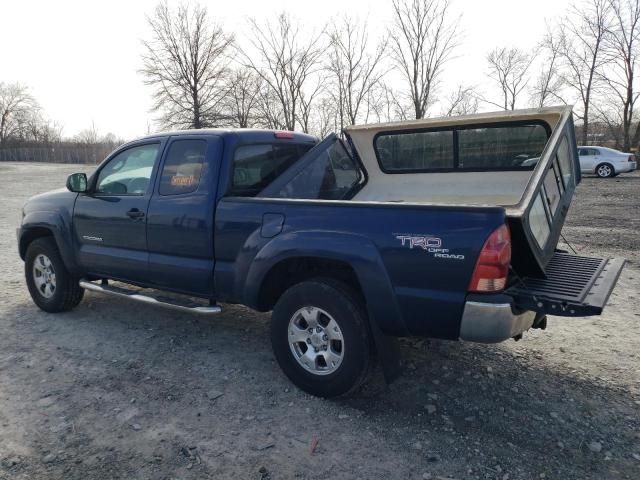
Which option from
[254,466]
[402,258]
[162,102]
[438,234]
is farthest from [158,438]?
[162,102]

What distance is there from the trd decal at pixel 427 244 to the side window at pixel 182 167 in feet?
6.33

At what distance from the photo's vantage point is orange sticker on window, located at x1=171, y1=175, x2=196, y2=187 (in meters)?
4.11

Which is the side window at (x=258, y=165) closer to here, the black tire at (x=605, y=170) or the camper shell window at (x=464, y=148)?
the camper shell window at (x=464, y=148)

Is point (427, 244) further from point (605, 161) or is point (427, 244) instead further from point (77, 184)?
point (605, 161)

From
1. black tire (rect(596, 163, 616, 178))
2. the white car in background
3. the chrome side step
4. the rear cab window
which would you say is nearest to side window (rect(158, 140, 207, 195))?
the rear cab window

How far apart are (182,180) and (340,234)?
1.72 meters

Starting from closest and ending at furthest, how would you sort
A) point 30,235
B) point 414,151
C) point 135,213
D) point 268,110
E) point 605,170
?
1. point 135,213
2. point 414,151
3. point 30,235
4. point 605,170
5. point 268,110

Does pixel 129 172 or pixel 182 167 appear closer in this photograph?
pixel 182 167

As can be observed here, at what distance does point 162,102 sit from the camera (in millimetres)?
38281

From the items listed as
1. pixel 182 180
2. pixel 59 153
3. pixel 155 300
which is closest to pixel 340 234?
pixel 182 180

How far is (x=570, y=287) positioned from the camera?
3.11 metres

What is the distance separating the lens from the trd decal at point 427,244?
2.81 metres

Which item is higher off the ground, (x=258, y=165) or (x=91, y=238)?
(x=258, y=165)

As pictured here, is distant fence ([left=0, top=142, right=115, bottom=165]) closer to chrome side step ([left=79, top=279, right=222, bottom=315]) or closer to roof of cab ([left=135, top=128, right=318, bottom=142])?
chrome side step ([left=79, top=279, right=222, bottom=315])
